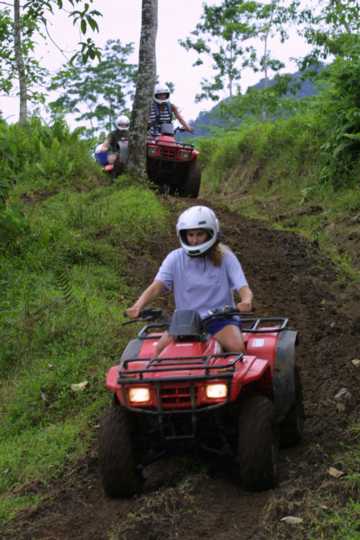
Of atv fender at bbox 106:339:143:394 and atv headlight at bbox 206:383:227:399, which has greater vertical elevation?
atv headlight at bbox 206:383:227:399

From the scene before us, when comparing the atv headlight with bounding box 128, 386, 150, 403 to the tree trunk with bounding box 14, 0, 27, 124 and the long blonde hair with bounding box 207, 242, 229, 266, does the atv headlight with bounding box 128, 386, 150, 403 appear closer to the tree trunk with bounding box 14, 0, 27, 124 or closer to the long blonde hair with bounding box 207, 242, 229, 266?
the long blonde hair with bounding box 207, 242, 229, 266

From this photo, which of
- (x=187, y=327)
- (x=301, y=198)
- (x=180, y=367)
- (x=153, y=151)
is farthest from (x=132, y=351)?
(x=301, y=198)

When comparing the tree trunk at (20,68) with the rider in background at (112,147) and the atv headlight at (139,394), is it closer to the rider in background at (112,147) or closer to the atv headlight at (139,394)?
the rider in background at (112,147)

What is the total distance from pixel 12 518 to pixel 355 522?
2290 millimetres

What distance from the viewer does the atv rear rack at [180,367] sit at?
4891 millimetres

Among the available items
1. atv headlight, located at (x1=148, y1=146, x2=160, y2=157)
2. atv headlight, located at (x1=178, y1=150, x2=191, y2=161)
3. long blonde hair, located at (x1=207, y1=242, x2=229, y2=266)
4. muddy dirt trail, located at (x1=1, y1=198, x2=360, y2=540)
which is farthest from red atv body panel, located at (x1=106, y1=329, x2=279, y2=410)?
atv headlight, located at (x1=178, y1=150, x2=191, y2=161)

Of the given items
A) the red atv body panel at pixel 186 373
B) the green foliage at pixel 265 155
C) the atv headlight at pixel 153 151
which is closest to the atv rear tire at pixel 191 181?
the atv headlight at pixel 153 151

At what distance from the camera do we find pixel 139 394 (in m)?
5.04

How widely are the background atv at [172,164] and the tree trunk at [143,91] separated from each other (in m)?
0.53

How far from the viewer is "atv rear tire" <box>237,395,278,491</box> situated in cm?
494

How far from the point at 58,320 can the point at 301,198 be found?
26.1 ft

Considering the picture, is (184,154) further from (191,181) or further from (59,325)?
(59,325)

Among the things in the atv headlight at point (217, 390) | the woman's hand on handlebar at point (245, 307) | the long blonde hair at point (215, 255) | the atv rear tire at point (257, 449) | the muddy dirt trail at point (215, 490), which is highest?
the long blonde hair at point (215, 255)

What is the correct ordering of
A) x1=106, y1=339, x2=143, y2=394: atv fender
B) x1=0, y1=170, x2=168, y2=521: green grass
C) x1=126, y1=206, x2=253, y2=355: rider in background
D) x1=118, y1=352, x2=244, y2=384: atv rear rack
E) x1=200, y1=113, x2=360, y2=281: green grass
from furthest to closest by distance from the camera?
x1=200, y1=113, x2=360, y2=281: green grass, x1=0, y1=170, x2=168, y2=521: green grass, x1=126, y1=206, x2=253, y2=355: rider in background, x1=106, y1=339, x2=143, y2=394: atv fender, x1=118, y1=352, x2=244, y2=384: atv rear rack
